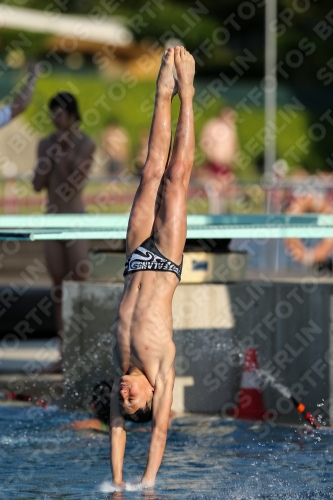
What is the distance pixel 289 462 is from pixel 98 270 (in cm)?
253

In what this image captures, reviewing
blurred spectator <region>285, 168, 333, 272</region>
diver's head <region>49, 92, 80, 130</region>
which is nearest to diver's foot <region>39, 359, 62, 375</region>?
diver's head <region>49, 92, 80, 130</region>

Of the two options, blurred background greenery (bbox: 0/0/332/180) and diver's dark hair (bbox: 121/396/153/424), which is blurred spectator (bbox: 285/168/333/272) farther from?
blurred background greenery (bbox: 0/0/332/180)

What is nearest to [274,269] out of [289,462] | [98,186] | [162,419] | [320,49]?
[98,186]

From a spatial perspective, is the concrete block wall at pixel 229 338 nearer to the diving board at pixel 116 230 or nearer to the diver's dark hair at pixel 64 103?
the diving board at pixel 116 230

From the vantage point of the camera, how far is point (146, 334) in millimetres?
5367

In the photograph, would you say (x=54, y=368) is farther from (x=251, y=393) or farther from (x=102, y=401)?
(x=251, y=393)

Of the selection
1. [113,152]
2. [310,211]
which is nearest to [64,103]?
[310,211]

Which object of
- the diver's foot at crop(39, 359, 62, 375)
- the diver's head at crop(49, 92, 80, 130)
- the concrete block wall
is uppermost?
the diver's head at crop(49, 92, 80, 130)

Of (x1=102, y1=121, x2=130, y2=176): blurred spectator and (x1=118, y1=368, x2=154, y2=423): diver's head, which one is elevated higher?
(x1=102, y1=121, x2=130, y2=176): blurred spectator

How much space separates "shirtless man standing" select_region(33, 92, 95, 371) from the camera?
8.51 meters

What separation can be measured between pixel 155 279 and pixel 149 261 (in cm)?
12

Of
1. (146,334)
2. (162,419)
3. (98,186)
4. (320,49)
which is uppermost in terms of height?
(320,49)

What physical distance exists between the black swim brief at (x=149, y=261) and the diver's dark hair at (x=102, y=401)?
1282mm

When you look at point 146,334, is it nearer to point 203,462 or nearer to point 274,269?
point 203,462
